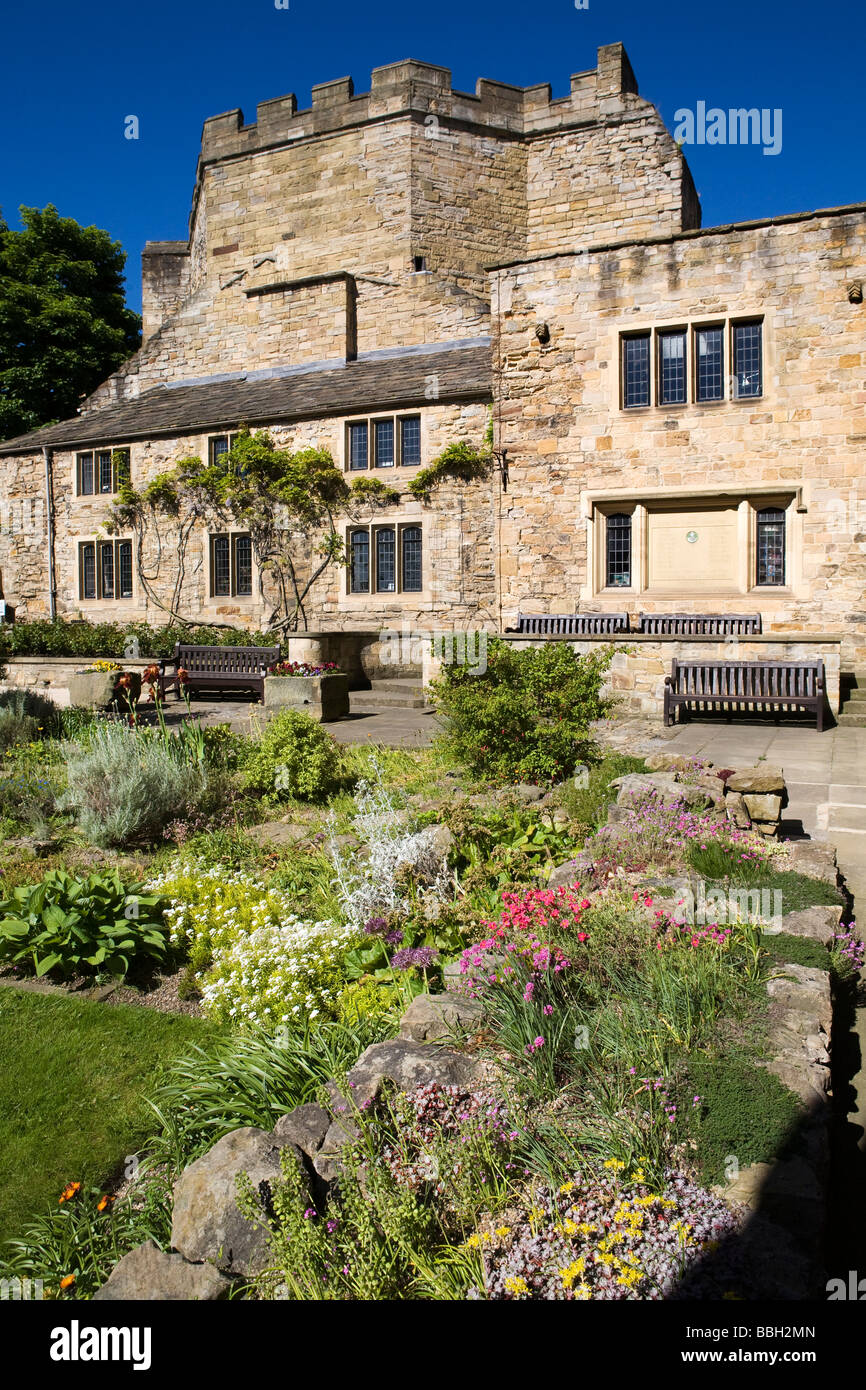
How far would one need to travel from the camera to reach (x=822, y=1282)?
2115 millimetres

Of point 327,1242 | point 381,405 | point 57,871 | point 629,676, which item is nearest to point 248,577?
point 381,405

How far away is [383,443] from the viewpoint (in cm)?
2011

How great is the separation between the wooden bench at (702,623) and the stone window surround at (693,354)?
3.80 metres

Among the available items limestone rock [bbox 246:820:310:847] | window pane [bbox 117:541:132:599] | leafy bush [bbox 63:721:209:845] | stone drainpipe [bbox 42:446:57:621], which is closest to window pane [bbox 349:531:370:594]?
window pane [bbox 117:541:132:599]

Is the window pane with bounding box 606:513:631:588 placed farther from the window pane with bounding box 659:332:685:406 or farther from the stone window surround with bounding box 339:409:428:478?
the stone window surround with bounding box 339:409:428:478

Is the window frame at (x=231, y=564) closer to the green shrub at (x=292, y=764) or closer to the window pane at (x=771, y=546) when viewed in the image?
the window pane at (x=771, y=546)

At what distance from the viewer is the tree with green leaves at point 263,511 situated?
20.4 m

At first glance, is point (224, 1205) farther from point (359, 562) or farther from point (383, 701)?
point (359, 562)

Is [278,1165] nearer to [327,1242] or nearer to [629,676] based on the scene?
[327,1242]

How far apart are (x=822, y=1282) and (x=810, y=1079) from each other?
80cm

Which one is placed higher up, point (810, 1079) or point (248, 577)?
point (248, 577)

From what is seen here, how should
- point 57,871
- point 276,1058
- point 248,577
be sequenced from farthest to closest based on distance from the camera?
point 248,577
point 57,871
point 276,1058

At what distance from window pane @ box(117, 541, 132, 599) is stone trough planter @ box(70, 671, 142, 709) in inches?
473

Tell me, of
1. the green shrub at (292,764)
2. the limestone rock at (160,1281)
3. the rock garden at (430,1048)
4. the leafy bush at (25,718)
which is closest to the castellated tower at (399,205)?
the leafy bush at (25,718)
